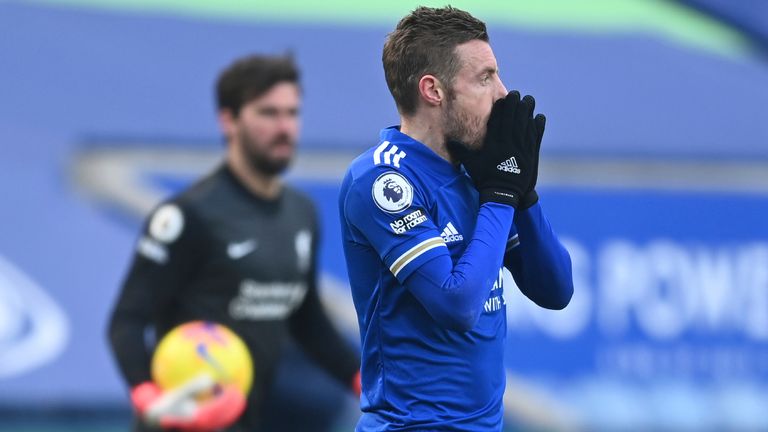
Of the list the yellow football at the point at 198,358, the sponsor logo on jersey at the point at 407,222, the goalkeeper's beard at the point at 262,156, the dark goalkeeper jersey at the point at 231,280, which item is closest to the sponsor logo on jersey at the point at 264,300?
the dark goalkeeper jersey at the point at 231,280

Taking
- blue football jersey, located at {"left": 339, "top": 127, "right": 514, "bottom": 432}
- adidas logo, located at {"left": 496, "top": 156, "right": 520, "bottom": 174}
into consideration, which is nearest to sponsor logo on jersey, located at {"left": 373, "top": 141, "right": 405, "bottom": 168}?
blue football jersey, located at {"left": 339, "top": 127, "right": 514, "bottom": 432}

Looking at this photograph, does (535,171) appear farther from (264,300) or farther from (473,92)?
(264,300)

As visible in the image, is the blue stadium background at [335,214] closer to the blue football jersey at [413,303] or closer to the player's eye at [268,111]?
the player's eye at [268,111]

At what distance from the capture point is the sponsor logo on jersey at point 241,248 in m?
5.32

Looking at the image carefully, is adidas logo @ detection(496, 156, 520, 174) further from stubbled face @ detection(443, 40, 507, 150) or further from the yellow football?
the yellow football

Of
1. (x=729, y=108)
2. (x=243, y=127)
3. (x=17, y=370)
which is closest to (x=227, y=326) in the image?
(x=243, y=127)

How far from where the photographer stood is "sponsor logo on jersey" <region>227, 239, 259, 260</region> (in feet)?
17.5

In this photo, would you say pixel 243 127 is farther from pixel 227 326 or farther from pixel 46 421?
pixel 46 421

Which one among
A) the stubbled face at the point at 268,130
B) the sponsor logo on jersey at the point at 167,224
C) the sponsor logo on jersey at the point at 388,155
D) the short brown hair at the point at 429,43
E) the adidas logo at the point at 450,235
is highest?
the short brown hair at the point at 429,43

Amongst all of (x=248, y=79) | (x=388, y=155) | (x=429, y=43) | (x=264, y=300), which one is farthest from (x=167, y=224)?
(x=429, y=43)

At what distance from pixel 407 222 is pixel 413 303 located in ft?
0.68

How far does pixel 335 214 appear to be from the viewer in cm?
955

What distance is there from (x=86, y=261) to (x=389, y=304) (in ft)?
21.6

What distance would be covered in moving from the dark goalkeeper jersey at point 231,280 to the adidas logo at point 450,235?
2.18 m
